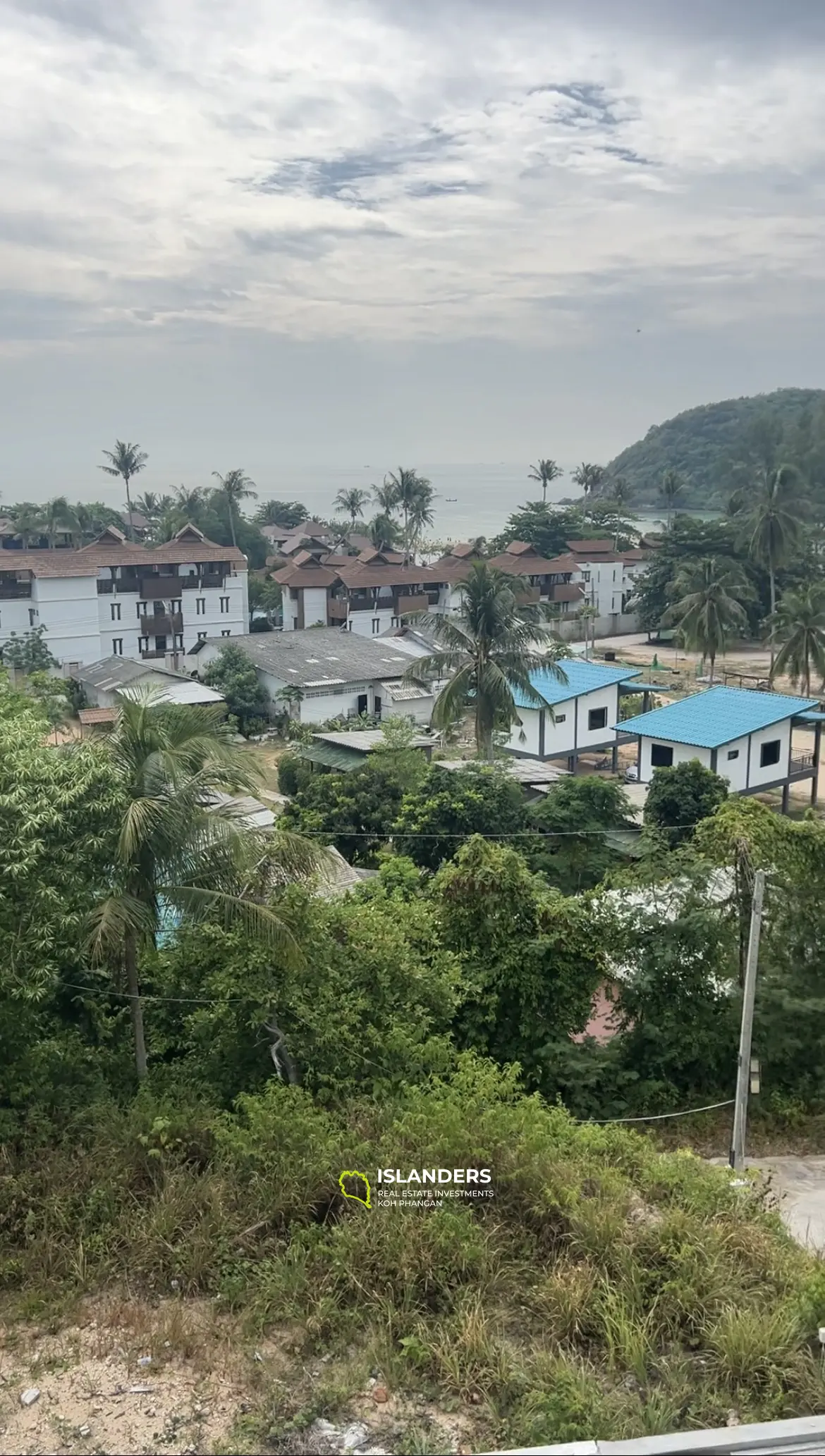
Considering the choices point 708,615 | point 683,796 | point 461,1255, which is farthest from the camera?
point 708,615

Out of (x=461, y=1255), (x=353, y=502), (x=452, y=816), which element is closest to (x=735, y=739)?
(x=452, y=816)

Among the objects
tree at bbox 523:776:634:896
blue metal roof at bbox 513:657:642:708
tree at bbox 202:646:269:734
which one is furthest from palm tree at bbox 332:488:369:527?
tree at bbox 523:776:634:896

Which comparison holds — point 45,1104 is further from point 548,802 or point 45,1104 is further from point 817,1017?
A: point 548,802

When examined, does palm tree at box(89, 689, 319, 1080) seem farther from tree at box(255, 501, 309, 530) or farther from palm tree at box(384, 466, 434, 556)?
tree at box(255, 501, 309, 530)

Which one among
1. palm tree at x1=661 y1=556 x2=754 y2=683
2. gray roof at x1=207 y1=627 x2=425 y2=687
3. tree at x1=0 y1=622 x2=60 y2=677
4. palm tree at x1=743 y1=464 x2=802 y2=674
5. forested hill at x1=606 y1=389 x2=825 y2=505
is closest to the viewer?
gray roof at x1=207 y1=627 x2=425 y2=687

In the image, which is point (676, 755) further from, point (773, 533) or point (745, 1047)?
point (773, 533)

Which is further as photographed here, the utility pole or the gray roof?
the gray roof

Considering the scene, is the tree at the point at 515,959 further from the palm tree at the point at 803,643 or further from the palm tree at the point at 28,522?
the palm tree at the point at 28,522
